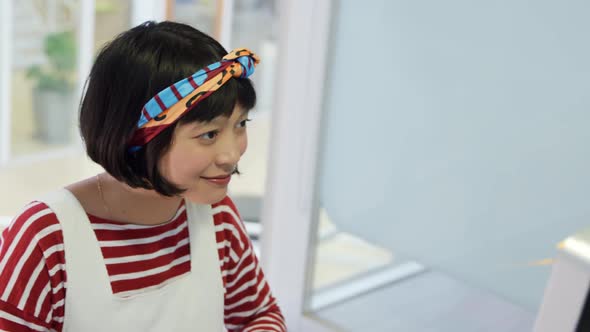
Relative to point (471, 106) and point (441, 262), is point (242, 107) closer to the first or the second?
point (471, 106)

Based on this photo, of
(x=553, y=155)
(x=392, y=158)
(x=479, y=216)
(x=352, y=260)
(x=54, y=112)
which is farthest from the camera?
(x=54, y=112)

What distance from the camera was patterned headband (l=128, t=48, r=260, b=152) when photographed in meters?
0.80

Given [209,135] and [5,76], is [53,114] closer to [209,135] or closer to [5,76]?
[5,76]

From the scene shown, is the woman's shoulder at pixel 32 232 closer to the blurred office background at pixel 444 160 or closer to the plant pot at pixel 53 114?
the blurred office background at pixel 444 160

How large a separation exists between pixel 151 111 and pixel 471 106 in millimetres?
776

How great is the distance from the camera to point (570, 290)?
0.99 meters

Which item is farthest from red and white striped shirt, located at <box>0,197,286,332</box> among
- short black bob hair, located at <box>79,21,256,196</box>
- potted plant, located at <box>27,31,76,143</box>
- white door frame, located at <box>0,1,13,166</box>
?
potted plant, located at <box>27,31,76,143</box>

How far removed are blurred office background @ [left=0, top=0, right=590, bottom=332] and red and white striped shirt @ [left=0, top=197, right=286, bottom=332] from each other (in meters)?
0.54

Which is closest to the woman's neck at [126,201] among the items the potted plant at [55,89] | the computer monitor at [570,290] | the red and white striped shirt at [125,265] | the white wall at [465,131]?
the red and white striped shirt at [125,265]

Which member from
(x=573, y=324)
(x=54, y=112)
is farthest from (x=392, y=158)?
(x=54, y=112)

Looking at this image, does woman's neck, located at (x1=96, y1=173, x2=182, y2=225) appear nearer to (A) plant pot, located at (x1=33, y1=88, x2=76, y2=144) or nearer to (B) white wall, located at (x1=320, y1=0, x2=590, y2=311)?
(B) white wall, located at (x1=320, y1=0, x2=590, y2=311)

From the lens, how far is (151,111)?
805mm

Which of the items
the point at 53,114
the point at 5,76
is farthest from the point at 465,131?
the point at 53,114

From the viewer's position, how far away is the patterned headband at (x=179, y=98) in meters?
0.80
